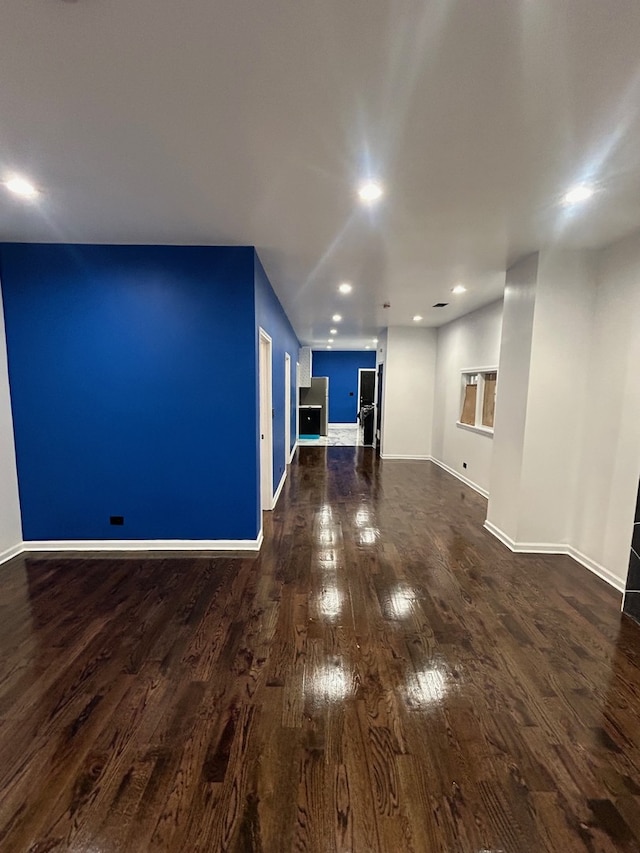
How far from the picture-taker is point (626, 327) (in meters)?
2.87

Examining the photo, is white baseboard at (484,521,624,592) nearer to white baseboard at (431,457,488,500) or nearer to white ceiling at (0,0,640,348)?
white baseboard at (431,457,488,500)

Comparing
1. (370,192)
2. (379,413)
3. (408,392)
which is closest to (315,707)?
(370,192)

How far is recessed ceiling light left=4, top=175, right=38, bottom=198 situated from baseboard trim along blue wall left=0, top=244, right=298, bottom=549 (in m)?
0.86

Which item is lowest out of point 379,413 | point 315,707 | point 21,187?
point 315,707

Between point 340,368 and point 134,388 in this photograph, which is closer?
point 134,388

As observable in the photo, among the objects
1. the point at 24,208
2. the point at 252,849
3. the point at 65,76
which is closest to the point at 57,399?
the point at 24,208

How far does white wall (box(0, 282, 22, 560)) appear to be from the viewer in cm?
320

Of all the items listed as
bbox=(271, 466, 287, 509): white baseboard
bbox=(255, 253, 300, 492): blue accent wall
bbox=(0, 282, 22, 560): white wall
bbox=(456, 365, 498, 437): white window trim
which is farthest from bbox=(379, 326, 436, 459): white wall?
bbox=(0, 282, 22, 560): white wall

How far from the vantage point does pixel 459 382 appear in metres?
6.36

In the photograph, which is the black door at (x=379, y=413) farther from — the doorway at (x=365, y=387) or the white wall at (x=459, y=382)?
the doorway at (x=365, y=387)

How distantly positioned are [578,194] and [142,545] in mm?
4148

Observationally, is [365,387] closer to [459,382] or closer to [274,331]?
[459,382]

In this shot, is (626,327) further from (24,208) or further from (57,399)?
(57,399)

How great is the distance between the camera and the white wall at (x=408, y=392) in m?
7.52
